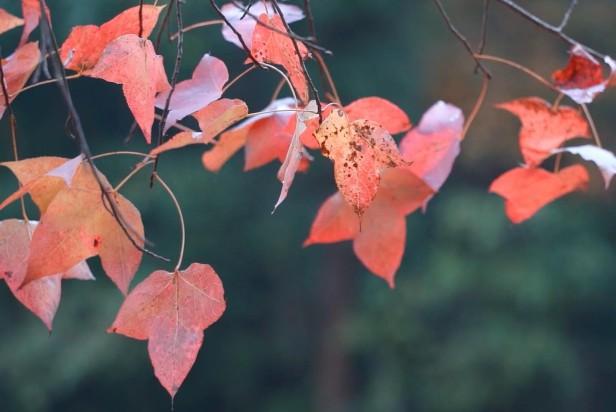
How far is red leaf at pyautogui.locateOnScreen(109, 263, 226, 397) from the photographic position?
0.52 meters

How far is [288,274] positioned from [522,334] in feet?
3.74

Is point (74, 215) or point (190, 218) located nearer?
point (74, 215)

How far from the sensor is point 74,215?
53 cm

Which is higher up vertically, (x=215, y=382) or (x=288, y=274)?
(x=288, y=274)

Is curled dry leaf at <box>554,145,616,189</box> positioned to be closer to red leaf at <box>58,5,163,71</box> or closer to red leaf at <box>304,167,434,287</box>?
red leaf at <box>304,167,434,287</box>

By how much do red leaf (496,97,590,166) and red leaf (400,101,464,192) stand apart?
4cm

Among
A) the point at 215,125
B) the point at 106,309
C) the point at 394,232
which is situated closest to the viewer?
the point at 215,125

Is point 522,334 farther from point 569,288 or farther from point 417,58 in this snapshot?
point 417,58

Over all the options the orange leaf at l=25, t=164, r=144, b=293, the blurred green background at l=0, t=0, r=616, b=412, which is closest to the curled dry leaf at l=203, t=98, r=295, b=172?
→ the orange leaf at l=25, t=164, r=144, b=293

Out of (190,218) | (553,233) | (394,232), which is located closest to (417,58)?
(553,233)

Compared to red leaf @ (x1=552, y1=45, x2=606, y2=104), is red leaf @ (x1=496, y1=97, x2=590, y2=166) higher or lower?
red leaf @ (x1=552, y1=45, x2=606, y2=104)

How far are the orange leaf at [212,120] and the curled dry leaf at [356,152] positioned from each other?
Answer: 0.15 ft

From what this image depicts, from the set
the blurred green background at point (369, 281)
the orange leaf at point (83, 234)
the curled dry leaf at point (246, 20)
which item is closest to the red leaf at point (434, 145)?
the curled dry leaf at point (246, 20)

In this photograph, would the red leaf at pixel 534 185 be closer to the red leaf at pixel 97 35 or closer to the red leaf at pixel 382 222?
the red leaf at pixel 382 222
